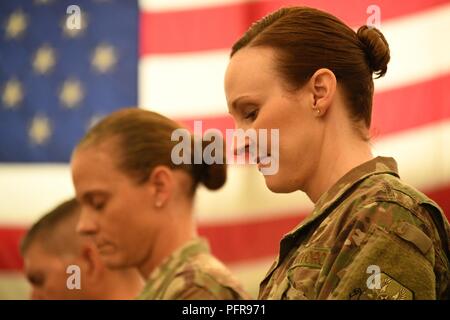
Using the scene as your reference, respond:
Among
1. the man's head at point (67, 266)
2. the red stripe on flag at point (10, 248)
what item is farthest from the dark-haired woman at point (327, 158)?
the red stripe on flag at point (10, 248)

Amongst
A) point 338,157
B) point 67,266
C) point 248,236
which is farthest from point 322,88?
point 248,236

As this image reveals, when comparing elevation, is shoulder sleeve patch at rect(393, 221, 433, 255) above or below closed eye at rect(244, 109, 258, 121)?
below

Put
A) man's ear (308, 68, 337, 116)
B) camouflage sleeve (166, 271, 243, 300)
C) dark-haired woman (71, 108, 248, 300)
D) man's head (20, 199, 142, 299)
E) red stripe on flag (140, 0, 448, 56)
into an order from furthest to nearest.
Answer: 1. red stripe on flag (140, 0, 448, 56)
2. man's head (20, 199, 142, 299)
3. dark-haired woman (71, 108, 248, 300)
4. camouflage sleeve (166, 271, 243, 300)
5. man's ear (308, 68, 337, 116)

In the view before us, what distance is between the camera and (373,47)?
956mm

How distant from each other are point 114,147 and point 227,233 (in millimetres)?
922

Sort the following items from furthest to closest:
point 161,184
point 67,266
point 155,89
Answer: point 155,89
point 67,266
point 161,184

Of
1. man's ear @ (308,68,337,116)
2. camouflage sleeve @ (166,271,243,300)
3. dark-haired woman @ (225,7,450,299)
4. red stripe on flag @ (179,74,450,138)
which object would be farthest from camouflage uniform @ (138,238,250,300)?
red stripe on flag @ (179,74,450,138)

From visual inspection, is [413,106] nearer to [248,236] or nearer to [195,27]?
[248,236]

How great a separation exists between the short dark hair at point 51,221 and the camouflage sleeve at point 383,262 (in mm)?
942

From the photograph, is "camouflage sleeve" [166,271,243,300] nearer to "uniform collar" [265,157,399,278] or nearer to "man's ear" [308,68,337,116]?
"uniform collar" [265,157,399,278]

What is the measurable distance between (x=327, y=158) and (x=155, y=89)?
4.69ft

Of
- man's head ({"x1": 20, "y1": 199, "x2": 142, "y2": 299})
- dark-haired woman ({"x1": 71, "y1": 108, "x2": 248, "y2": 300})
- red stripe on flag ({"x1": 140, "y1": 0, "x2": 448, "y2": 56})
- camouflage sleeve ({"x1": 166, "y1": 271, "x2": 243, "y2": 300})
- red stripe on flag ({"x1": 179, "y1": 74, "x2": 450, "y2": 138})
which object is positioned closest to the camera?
camouflage sleeve ({"x1": 166, "y1": 271, "x2": 243, "y2": 300})

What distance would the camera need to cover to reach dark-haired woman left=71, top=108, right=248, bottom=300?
4.22 feet

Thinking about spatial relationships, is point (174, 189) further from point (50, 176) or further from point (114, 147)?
point (50, 176)
